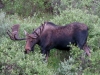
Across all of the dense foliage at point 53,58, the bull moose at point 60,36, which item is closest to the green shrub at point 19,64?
the dense foliage at point 53,58

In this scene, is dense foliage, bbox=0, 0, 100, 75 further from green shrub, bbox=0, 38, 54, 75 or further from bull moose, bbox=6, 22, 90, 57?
bull moose, bbox=6, 22, 90, 57

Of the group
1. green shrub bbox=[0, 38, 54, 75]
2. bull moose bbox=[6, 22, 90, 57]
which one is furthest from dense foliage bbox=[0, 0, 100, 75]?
bull moose bbox=[6, 22, 90, 57]

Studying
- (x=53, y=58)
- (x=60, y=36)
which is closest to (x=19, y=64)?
(x=60, y=36)

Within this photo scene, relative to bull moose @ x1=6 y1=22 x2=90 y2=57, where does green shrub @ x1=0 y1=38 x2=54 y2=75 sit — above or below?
below

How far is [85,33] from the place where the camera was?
10164 millimetres

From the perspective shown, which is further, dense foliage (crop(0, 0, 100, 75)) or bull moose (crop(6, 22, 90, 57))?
bull moose (crop(6, 22, 90, 57))

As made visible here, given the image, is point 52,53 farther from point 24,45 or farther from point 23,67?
point 23,67

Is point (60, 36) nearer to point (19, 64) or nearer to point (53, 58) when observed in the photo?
point (53, 58)

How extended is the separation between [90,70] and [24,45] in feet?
6.49

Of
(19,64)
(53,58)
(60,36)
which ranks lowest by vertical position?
(53,58)

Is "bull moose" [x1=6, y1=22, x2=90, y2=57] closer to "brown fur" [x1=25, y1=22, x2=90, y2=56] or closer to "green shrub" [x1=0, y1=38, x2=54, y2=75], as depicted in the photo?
"brown fur" [x1=25, y1=22, x2=90, y2=56]

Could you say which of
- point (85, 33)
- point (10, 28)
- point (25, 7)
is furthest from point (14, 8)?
point (85, 33)

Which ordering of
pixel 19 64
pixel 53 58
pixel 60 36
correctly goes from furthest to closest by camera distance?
pixel 53 58 → pixel 60 36 → pixel 19 64

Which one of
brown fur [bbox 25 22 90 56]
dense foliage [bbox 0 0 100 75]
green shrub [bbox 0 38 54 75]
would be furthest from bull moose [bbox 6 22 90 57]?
green shrub [bbox 0 38 54 75]
